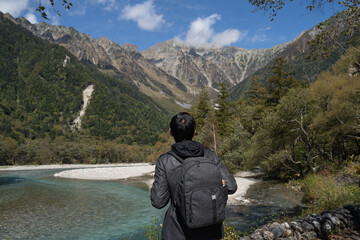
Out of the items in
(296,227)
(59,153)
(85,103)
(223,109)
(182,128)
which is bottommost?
(296,227)

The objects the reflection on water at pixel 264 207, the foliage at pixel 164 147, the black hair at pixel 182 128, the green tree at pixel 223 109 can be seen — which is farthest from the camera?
the foliage at pixel 164 147

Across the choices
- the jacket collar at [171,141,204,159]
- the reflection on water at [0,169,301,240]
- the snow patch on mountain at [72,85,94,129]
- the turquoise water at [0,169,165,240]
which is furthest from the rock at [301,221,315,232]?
the snow patch on mountain at [72,85,94,129]

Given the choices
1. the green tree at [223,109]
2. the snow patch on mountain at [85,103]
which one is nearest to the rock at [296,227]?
the green tree at [223,109]

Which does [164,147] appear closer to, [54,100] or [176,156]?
[176,156]

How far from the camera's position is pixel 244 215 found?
44.9 feet

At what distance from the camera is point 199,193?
2.35 meters

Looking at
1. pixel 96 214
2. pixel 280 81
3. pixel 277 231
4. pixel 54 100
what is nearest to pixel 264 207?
pixel 277 231

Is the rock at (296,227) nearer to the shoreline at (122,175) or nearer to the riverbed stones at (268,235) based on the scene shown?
the riverbed stones at (268,235)

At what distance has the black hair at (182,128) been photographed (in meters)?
2.64

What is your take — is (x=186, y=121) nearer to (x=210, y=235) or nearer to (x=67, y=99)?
(x=210, y=235)

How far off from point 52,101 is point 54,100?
1.35 m

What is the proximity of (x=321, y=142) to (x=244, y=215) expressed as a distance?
35.9ft

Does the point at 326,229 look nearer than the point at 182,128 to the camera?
No

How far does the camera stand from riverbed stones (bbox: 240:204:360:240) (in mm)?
6645
